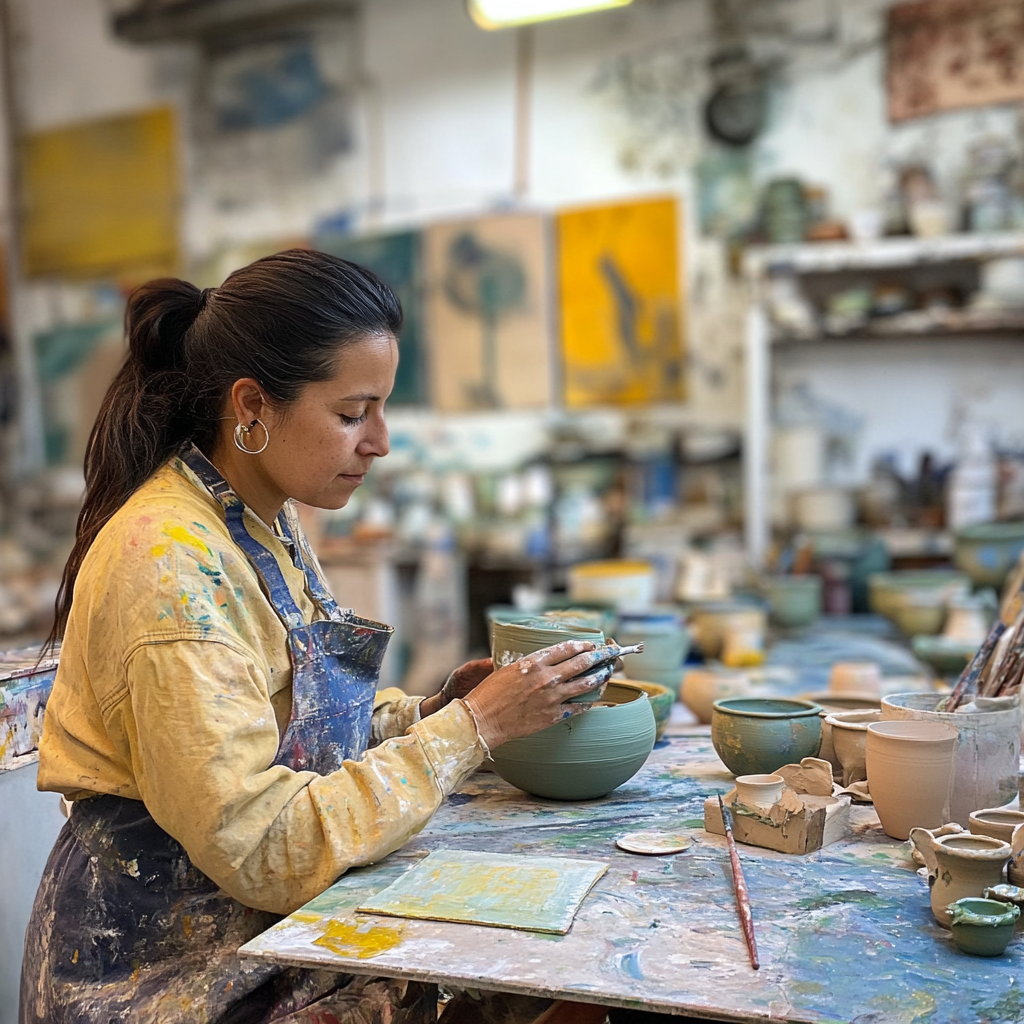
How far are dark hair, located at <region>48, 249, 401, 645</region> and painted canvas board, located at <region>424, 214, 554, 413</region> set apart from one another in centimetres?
487

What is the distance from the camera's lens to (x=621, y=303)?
6.31 metres

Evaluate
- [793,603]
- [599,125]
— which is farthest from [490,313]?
[793,603]

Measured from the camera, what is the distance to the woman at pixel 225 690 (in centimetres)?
144

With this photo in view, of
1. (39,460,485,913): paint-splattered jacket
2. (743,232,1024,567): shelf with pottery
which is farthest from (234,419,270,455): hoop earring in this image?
(743,232,1024,567): shelf with pottery

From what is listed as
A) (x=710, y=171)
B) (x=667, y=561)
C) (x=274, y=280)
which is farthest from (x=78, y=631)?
(x=710, y=171)

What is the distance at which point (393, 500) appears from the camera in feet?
22.5

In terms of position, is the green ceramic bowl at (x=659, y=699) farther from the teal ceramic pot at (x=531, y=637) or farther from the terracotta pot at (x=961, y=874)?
the terracotta pot at (x=961, y=874)

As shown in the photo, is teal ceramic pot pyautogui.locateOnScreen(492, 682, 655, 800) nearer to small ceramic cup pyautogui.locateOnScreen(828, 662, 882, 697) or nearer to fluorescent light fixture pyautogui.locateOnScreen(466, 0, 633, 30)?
small ceramic cup pyautogui.locateOnScreen(828, 662, 882, 697)

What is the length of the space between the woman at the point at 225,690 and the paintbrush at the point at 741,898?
0.29 metres

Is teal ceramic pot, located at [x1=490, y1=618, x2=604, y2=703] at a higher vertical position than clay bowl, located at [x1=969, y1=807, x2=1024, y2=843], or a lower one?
higher

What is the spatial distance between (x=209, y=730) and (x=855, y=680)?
1667 millimetres

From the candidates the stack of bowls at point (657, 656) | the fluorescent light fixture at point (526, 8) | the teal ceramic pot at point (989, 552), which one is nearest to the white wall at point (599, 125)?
the teal ceramic pot at point (989, 552)

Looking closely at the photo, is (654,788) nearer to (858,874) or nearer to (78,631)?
(858,874)

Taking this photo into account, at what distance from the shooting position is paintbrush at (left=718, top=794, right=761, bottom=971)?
49.0 inches
